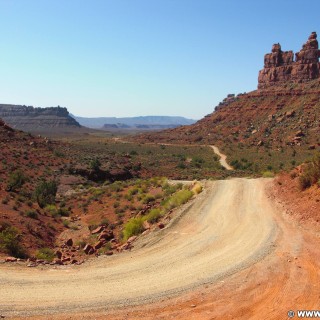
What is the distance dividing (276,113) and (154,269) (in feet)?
326

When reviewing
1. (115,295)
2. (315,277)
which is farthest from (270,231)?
(115,295)

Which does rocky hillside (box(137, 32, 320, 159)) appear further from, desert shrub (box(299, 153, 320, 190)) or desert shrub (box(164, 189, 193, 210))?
desert shrub (box(164, 189, 193, 210))

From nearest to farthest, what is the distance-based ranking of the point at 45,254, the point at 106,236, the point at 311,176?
the point at 45,254 → the point at 311,176 → the point at 106,236

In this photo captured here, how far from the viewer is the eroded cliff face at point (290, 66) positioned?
113562 millimetres

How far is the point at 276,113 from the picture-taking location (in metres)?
104

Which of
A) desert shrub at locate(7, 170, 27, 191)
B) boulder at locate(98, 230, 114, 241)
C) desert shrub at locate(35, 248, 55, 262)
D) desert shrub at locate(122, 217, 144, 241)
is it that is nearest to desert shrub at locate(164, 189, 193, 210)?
desert shrub at locate(122, 217, 144, 241)

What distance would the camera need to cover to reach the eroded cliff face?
114 metres

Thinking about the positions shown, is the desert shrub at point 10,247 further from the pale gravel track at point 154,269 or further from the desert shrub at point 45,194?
the desert shrub at point 45,194

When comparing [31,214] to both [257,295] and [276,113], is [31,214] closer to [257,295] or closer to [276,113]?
[257,295]

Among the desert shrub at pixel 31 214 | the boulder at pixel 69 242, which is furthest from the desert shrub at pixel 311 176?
the desert shrub at pixel 31 214

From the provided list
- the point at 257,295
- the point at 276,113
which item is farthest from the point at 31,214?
the point at 276,113

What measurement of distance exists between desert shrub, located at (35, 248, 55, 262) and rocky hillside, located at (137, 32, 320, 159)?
64.7 m

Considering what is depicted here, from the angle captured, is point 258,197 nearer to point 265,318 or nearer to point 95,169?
point 265,318

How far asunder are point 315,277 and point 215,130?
10308 cm
